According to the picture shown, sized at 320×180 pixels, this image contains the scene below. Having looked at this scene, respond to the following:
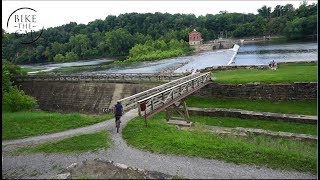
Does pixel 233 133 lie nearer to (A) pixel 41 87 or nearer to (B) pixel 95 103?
(B) pixel 95 103

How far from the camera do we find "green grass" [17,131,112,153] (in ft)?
45.7

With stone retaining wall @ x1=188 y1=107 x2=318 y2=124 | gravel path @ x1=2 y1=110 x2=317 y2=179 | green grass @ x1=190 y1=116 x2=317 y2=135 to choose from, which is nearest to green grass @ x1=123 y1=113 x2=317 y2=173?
gravel path @ x1=2 y1=110 x2=317 y2=179

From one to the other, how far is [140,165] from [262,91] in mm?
15203

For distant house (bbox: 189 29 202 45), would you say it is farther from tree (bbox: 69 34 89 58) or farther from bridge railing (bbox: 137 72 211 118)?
bridge railing (bbox: 137 72 211 118)

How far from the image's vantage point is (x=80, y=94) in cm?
3594

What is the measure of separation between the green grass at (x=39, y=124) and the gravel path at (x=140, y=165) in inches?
82.9

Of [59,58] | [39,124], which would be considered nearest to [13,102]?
[39,124]

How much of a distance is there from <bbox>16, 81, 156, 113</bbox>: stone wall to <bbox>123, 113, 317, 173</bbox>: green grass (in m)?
16.1

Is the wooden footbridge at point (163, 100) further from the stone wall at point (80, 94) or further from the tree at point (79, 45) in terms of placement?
the tree at point (79, 45)

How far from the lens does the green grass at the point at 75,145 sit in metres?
13.9

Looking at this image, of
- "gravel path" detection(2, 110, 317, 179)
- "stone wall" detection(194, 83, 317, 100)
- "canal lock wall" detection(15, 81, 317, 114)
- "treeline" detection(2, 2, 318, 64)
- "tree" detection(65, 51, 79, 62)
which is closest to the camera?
"gravel path" detection(2, 110, 317, 179)

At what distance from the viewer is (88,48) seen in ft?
363

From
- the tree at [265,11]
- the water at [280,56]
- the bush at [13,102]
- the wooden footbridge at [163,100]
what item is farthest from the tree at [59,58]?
the tree at [265,11]

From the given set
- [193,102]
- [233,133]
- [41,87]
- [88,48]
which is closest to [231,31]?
[88,48]
